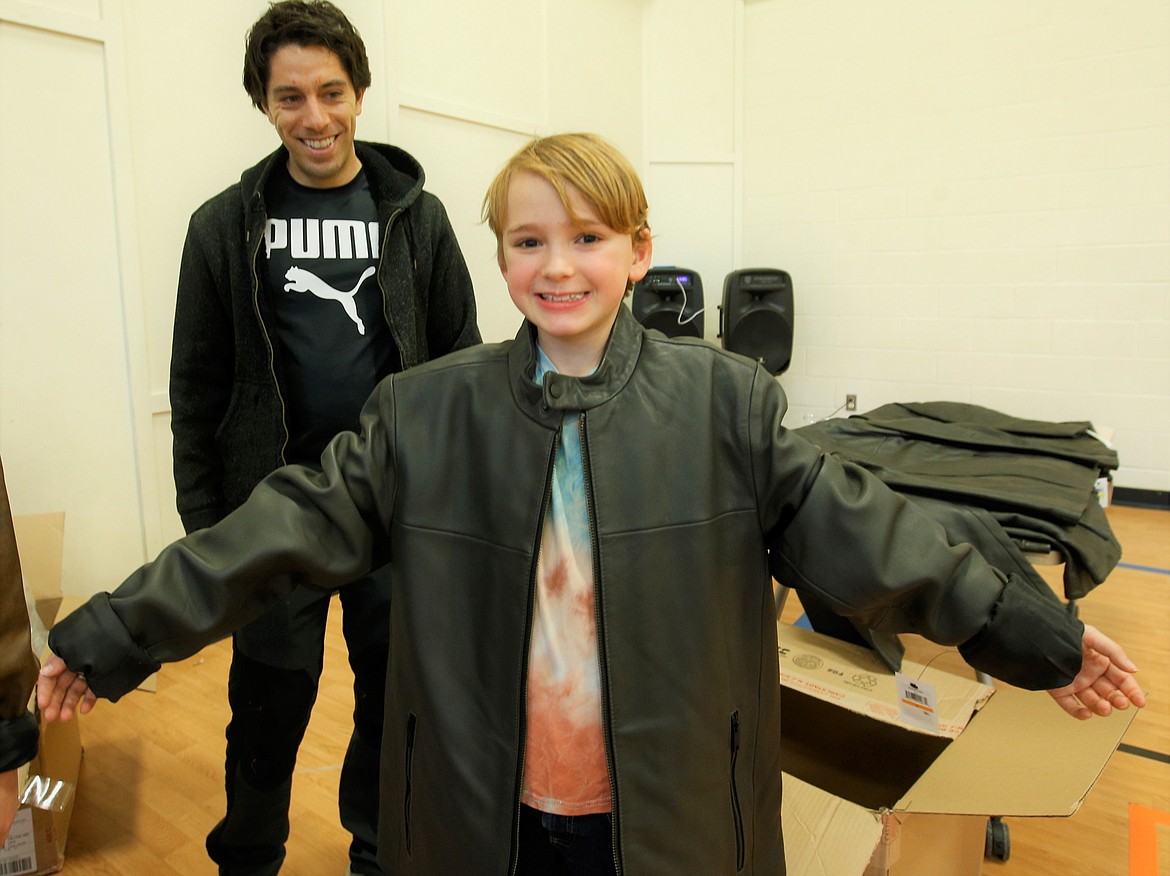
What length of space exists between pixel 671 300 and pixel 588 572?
161 inches

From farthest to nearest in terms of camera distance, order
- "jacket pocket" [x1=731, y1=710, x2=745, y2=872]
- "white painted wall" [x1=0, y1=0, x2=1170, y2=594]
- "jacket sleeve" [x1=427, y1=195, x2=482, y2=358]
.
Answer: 1. "white painted wall" [x1=0, y1=0, x2=1170, y2=594]
2. "jacket sleeve" [x1=427, y1=195, x2=482, y2=358]
3. "jacket pocket" [x1=731, y1=710, x2=745, y2=872]

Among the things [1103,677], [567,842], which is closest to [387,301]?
[567,842]

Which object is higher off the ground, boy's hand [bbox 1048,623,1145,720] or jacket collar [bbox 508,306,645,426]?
jacket collar [bbox 508,306,645,426]

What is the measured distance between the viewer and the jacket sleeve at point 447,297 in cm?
152

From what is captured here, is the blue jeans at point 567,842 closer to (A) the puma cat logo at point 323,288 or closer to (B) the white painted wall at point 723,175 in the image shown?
(A) the puma cat logo at point 323,288

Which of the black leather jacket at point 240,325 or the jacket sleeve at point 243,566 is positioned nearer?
the jacket sleeve at point 243,566

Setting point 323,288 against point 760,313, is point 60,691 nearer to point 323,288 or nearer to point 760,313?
point 323,288

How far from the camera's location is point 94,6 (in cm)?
258

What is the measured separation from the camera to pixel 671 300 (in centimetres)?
489

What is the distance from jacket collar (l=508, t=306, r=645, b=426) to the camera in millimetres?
933

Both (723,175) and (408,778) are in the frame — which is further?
(723,175)

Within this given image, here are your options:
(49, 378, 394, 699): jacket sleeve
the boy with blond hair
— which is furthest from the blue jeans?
(49, 378, 394, 699): jacket sleeve

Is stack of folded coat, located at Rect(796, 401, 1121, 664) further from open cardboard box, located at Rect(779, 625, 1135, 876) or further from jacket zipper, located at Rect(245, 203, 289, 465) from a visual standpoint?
jacket zipper, located at Rect(245, 203, 289, 465)

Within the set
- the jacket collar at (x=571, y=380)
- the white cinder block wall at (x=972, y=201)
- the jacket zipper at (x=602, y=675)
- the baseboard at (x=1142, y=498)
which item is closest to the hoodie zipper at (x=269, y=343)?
the jacket collar at (x=571, y=380)
